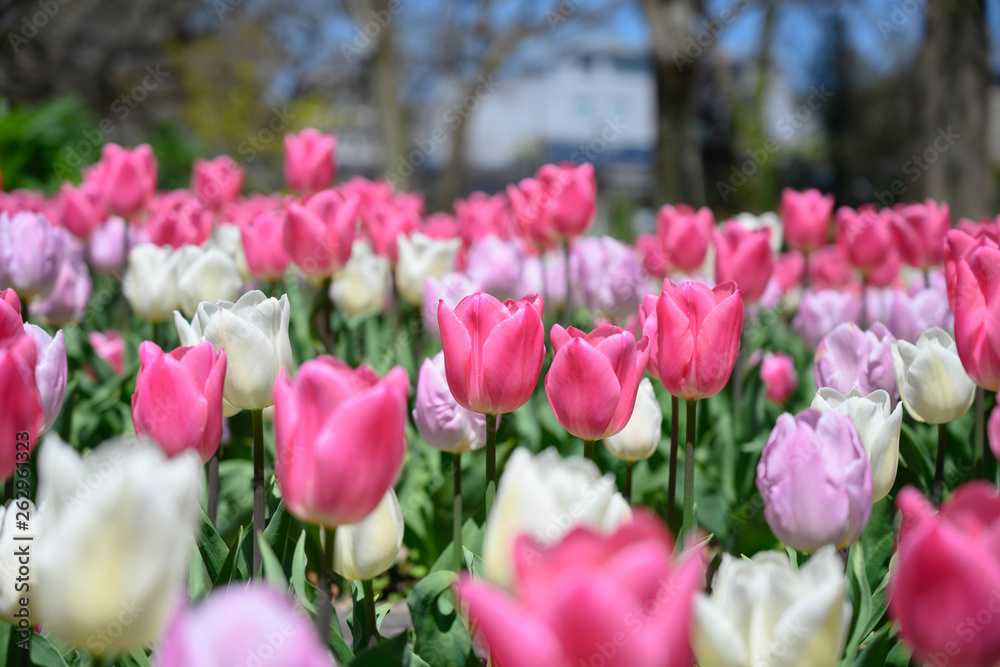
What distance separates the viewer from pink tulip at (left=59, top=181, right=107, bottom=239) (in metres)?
3.00

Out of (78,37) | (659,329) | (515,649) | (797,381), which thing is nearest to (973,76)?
(797,381)

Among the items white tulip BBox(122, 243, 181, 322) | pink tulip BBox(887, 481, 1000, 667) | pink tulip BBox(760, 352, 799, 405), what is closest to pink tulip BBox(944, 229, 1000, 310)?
pink tulip BBox(760, 352, 799, 405)

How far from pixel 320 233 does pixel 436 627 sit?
1236 mm

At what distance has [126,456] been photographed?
778mm

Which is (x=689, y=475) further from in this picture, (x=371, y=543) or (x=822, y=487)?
(x=371, y=543)

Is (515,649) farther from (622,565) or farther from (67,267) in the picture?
→ (67,267)

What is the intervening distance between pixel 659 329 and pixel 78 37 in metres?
14.9

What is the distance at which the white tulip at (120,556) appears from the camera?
69 cm

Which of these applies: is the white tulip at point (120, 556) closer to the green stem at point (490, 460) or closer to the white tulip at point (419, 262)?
the green stem at point (490, 460)

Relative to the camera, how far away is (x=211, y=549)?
1320 millimetres

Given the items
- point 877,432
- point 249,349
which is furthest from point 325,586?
point 877,432

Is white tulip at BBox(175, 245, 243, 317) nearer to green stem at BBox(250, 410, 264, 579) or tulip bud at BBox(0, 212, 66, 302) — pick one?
tulip bud at BBox(0, 212, 66, 302)

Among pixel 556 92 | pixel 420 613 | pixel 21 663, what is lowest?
pixel 556 92

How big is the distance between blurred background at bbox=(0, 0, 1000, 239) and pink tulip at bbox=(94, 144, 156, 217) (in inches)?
112
